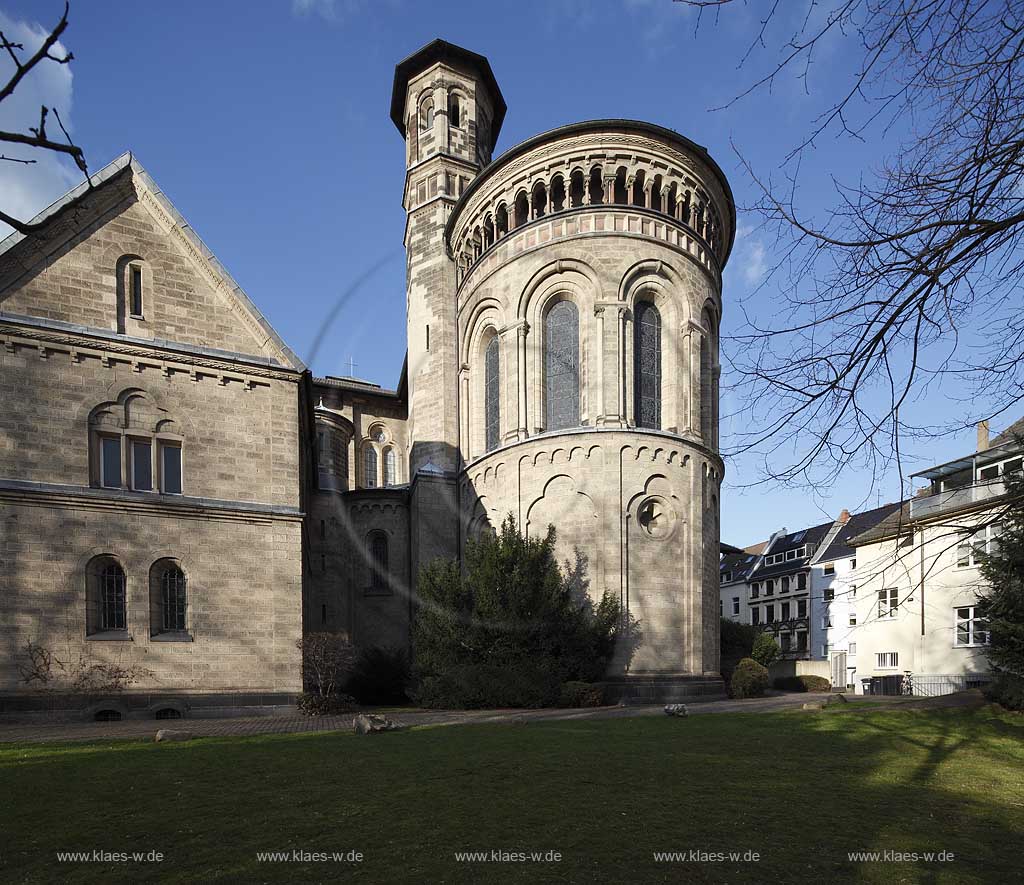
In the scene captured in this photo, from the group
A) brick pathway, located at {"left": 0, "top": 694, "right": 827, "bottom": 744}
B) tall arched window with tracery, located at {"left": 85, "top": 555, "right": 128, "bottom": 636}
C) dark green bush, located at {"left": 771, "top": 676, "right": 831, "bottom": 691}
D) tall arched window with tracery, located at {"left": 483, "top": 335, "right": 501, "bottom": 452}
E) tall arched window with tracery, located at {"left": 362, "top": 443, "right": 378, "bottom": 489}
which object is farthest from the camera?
tall arched window with tracery, located at {"left": 362, "top": 443, "right": 378, "bottom": 489}

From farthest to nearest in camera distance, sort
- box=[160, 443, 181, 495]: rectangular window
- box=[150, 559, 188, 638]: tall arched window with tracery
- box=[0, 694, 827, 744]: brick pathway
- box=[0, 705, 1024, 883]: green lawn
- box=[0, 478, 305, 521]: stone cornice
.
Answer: box=[160, 443, 181, 495]: rectangular window
box=[150, 559, 188, 638]: tall arched window with tracery
box=[0, 478, 305, 521]: stone cornice
box=[0, 694, 827, 744]: brick pathway
box=[0, 705, 1024, 883]: green lawn

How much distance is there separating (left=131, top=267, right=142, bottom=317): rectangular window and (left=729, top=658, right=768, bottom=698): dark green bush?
25.8 meters

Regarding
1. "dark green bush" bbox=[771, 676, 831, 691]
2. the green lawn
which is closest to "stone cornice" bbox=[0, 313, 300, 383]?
the green lawn

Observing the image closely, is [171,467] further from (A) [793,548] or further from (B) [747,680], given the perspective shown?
(A) [793,548]

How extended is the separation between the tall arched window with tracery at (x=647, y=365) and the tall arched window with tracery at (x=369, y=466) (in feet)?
66.1

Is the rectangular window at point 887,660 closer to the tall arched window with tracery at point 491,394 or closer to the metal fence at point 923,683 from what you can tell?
the metal fence at point 923,683

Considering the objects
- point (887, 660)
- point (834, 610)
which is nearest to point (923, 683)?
point (887, 660)

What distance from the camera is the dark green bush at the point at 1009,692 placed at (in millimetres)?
18688

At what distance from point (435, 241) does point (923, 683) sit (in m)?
33.5

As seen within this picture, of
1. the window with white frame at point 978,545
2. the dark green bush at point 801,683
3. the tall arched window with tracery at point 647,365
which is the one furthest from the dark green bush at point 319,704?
the dark green bush at point 801,683

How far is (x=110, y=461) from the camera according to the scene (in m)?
19.8

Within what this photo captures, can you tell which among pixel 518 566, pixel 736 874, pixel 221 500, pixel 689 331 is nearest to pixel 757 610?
pixel 689 331

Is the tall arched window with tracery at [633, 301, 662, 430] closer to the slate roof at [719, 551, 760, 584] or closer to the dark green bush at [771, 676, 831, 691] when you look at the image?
the dark green bush at [771, 676, 831, 691]

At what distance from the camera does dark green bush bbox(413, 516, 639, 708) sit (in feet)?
73.7
